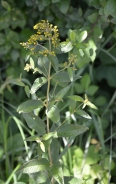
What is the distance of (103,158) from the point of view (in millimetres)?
1738

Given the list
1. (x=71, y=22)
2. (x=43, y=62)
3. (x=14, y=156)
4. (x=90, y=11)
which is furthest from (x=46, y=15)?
(x=14, y=156)

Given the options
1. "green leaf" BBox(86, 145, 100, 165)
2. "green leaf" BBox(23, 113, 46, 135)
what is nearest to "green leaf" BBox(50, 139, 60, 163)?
"green leaf" BBox(23, 113, 46, 135)

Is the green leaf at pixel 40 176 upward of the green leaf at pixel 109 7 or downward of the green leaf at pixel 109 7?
downward

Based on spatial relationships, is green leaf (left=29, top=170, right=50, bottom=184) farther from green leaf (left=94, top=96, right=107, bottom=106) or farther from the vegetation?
green leaf (left=94, top=96, right=107, bottom=106)

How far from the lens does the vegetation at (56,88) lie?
1174 mm

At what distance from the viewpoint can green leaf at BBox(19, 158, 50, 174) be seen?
47.1 inches

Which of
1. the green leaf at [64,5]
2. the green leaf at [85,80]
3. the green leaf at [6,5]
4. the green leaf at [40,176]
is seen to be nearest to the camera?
the green leaf at [40,176]

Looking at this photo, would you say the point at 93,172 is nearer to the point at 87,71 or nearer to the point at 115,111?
the point at 115,111

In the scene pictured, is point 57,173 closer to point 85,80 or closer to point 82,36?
point 82,36

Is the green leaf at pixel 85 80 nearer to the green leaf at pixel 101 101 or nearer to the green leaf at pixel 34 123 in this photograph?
the green leaf at pixel 101 101

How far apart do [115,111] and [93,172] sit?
0.41 m

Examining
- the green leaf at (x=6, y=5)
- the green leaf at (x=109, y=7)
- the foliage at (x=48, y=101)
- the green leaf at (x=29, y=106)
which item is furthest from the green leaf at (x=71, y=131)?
the green leaf at (x=6, y=5)

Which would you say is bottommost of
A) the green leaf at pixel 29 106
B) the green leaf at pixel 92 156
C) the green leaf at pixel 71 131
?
the green leaf at pixel 92 156

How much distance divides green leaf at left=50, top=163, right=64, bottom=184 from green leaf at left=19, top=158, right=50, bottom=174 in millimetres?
21
